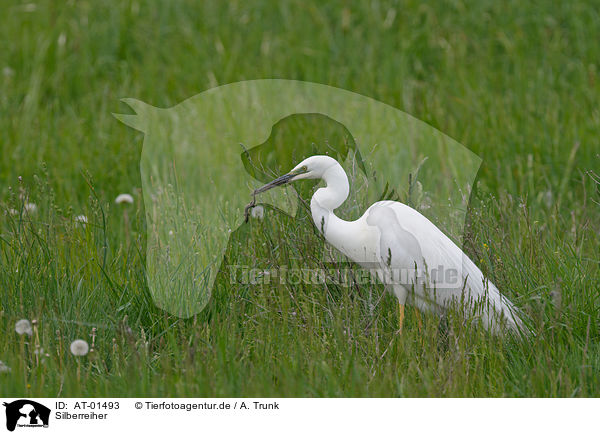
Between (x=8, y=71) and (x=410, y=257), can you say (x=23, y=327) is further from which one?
(x=8, y=71)

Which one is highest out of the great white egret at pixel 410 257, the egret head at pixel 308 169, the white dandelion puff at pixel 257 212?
the egret head at pixel 308 169

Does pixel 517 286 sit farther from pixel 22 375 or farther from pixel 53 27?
pixel 53 27

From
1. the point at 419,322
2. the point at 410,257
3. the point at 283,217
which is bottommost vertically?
the point at 419,322

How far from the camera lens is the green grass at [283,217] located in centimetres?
317

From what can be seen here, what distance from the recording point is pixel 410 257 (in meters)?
3.53

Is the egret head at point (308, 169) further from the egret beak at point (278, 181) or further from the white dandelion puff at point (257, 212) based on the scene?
the white dandelion puff at point (257, 212)

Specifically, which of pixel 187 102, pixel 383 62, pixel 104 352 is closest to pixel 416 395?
pixel 104 352

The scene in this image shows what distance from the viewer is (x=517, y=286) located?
12.0 ft

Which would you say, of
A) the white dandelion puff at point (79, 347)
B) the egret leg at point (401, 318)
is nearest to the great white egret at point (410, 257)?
the egret leg at point (401, 318)

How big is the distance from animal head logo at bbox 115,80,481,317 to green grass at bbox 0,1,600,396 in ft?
0.57

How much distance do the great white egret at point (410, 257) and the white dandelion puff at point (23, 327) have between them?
3.45 ft
